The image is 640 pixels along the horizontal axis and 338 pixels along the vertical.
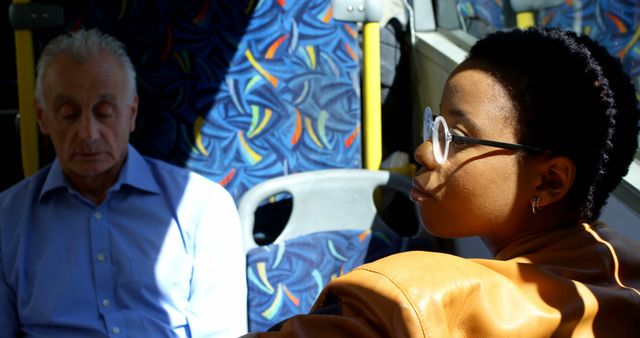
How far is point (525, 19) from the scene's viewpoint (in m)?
2.92

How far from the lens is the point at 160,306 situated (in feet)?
7.64

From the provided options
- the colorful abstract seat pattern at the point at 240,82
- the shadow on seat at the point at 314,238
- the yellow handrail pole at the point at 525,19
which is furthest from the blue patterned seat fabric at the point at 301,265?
the yellow handrail pole at the point at 525,19

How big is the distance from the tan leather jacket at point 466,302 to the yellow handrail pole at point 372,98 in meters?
2.12

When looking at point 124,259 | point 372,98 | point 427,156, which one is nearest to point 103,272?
point 124,259

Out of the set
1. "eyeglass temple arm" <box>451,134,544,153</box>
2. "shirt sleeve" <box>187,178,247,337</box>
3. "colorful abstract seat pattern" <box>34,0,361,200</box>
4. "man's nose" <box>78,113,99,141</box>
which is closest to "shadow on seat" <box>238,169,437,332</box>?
"colorful abstract seat pattern" <box>34,0,361,200</box>

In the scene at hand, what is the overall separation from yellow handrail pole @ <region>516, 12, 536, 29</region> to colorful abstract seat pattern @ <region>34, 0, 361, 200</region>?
61 cm

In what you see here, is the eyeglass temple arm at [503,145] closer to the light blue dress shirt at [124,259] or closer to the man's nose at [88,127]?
the light blue dress shirt at [124,259]

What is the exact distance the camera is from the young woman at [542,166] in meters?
1.01

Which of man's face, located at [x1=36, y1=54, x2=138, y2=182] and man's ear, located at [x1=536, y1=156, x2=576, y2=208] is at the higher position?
man's ear, located at [x1=536, y1=156, x2=576, y2=208]

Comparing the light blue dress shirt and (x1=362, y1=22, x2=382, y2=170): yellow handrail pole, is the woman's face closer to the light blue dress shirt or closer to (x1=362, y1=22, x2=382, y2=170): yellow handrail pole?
the light blue dress shirt

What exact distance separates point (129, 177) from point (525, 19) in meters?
1.52

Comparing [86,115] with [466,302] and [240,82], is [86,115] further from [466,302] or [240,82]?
[466,302]

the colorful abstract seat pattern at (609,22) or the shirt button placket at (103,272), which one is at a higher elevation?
the colorful abstract seat pattern at (609,22)

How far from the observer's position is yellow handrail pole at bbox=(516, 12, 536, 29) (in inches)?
113
